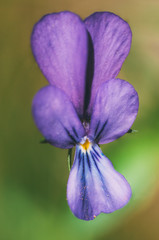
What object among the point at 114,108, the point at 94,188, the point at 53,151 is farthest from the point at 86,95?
the point at 53,151

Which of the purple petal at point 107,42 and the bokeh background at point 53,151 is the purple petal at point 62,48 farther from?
the bokeh background at point 53,151

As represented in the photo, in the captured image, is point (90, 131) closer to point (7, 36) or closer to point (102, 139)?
point (102, 139)

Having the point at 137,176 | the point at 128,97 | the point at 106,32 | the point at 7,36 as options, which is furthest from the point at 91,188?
the point at 7,36

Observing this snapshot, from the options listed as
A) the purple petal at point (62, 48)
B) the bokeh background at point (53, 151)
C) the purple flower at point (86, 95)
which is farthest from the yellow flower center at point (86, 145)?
→ the bokeh background at point (53, 151)

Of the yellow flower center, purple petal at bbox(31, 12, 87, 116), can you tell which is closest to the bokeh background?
the yellow flower center

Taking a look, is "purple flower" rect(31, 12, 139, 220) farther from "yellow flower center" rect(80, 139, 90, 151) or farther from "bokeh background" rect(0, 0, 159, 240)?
"bokeh background" rect(0, 0, 159, 240)

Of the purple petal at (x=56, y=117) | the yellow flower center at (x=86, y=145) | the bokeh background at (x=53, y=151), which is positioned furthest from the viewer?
the bokeh background at (x=53, y=151)

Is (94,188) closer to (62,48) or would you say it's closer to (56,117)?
(56,117)
